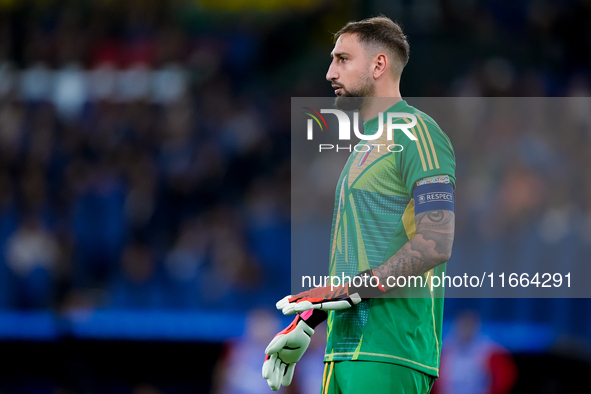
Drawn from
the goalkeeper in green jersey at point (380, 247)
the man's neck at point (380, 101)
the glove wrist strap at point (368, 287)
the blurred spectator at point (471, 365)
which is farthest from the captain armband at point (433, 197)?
the blurred spectator at point (471, 365)

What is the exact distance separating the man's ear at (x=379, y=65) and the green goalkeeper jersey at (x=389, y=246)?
0.22 meters

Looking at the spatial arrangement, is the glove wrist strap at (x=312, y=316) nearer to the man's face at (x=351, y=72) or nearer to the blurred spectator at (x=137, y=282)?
the man's face at (x=351, y=72)

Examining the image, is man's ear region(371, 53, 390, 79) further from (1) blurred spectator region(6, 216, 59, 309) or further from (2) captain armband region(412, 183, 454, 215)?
(1) blurred spectator region(6, 216, 59, 309)

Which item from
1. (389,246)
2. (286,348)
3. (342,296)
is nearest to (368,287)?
(342,296)

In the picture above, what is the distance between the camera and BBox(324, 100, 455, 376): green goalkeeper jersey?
3.09 m

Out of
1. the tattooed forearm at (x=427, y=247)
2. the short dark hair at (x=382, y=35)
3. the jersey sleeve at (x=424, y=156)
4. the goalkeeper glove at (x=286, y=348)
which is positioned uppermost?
→ the short dark hair at (x=382, y=35)

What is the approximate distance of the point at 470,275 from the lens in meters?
7.85

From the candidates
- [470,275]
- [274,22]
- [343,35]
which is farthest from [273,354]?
[274,22]

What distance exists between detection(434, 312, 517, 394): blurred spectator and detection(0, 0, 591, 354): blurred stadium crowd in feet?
1.71

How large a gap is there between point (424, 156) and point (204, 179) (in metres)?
6.88

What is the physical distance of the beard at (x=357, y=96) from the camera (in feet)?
11.1

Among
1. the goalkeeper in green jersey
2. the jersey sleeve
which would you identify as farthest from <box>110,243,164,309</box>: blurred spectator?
the jersey sleeve

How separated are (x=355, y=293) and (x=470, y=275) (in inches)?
200

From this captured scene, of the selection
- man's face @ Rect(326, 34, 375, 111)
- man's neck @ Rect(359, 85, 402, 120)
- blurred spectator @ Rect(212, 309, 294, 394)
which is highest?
man's face @ Rect(326, 34, 375, 111)
